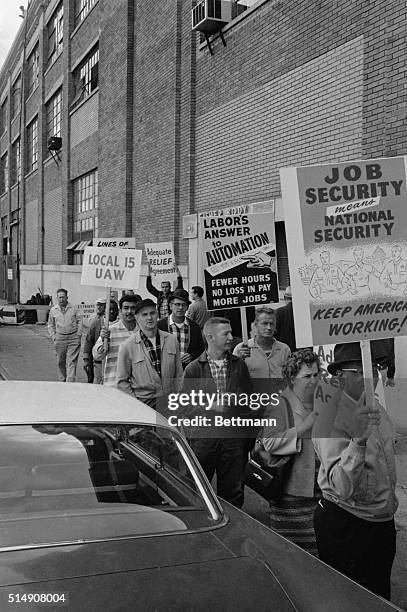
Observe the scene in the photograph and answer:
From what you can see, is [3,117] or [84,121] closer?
[84,121]

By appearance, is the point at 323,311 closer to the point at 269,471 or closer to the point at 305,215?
the point at 305,215

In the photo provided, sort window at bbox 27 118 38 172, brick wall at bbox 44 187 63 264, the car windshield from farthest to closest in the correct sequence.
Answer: window at bbox 27 118 38 172 < brick wall at bbox 44 187 63 264 < the car windshield

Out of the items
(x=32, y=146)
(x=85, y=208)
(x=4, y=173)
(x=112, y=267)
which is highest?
(x=4, y=173)

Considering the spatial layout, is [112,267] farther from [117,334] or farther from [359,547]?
[359,547]

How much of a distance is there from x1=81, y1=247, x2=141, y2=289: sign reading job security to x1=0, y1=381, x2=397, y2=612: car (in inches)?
203

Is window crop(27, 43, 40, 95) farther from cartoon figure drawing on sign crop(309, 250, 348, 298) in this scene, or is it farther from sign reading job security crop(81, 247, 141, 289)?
cartoon figure drawing on sign crop(309, 250, 348, 298)

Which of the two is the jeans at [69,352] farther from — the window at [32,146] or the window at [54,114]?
the window at [32,146]

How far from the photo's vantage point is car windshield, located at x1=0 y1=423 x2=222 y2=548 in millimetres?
2770

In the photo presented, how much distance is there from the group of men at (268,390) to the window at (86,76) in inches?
666

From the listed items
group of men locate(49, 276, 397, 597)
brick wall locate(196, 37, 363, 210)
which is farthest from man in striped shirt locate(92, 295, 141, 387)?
brick wall locate(196, 37, 363, 210)

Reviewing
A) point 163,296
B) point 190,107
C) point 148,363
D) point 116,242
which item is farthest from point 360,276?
point 190,107

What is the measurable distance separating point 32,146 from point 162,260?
25971mm

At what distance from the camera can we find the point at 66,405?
343 centimetres

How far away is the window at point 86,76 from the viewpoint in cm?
2364
